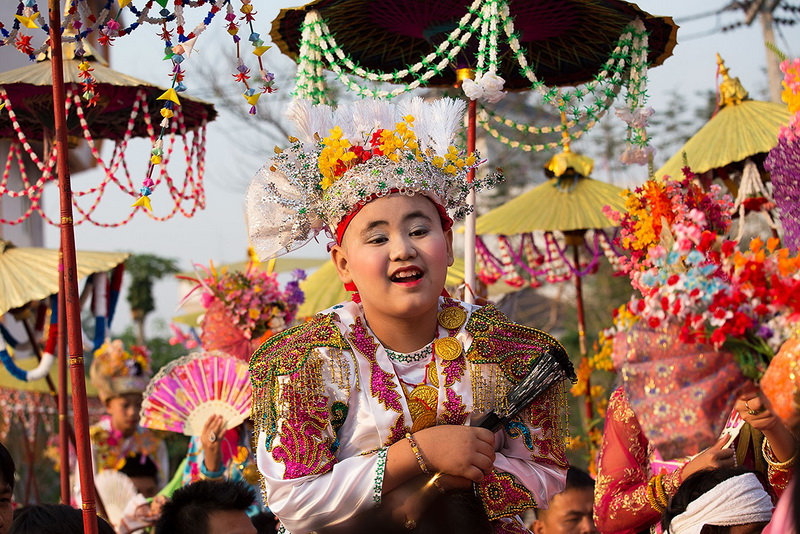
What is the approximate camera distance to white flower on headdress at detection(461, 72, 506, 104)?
379cm

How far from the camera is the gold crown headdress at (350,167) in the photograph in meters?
2.69

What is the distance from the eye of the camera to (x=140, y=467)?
6.37 metres

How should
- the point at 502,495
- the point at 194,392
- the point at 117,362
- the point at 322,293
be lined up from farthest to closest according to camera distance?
the point at 117,362
the point at 322,293
the point at 194,392
the point at 502,495

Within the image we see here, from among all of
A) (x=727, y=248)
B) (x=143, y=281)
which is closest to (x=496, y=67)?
(x=727, y=248)

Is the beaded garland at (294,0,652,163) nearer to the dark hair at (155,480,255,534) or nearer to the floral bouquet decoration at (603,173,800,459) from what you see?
the dark hair at (155,480,255,534)

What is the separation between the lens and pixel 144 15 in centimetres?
284

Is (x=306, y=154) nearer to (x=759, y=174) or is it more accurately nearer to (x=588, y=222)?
(x=759, y=174)

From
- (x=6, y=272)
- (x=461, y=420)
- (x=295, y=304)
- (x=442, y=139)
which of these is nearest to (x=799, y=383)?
(x=461, y=420)

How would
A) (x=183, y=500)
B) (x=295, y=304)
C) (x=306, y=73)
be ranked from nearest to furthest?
1. (x=183, y=500)
2. (x=306, y=73)
3. (x=295, y=304)

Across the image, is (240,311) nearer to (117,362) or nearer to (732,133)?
(117,362)

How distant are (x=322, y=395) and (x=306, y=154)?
2.33ft

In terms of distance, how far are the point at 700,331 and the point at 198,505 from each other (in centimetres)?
212

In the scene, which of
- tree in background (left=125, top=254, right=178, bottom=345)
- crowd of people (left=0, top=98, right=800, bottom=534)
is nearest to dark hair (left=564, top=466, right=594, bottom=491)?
crowd of people (left=0, top=98, right=800, bottom=534)

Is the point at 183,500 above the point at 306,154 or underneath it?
underneath
